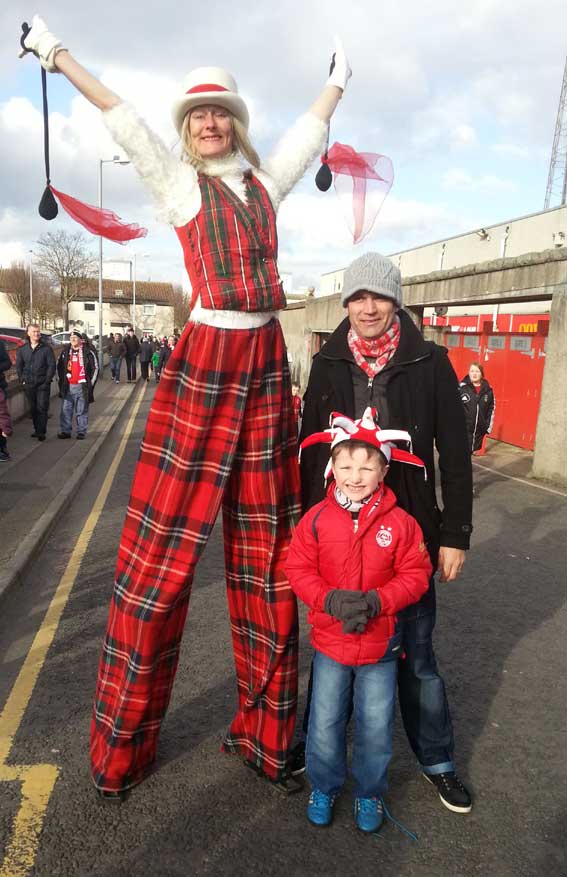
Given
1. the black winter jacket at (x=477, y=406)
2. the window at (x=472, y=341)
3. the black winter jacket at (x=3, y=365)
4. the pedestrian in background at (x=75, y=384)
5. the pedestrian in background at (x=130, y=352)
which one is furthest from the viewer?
the pedestrian in background at (x=130, y=352)

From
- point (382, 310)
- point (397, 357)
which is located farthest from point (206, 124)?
point (397, 357)

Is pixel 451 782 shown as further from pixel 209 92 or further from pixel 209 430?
pixel 209 92

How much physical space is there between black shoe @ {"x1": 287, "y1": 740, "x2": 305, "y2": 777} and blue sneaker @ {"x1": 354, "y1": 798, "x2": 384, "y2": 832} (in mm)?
324

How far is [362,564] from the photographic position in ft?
7.51

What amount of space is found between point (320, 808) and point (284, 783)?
0.22 metres

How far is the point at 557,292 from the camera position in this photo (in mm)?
9758

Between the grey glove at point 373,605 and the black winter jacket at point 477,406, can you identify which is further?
the black winter jacket at point 477,406

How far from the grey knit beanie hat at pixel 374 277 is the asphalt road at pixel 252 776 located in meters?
1.86

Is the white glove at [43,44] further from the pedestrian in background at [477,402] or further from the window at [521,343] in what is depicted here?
the window at [521,343]

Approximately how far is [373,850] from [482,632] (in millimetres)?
2176

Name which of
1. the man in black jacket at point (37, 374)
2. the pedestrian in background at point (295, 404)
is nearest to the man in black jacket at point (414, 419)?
the pedestrian in background at point (295, 404)

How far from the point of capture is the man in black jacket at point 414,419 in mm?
2449

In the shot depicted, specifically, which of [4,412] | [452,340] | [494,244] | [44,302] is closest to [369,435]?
[4,412]

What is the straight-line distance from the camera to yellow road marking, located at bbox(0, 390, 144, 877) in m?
2.26
